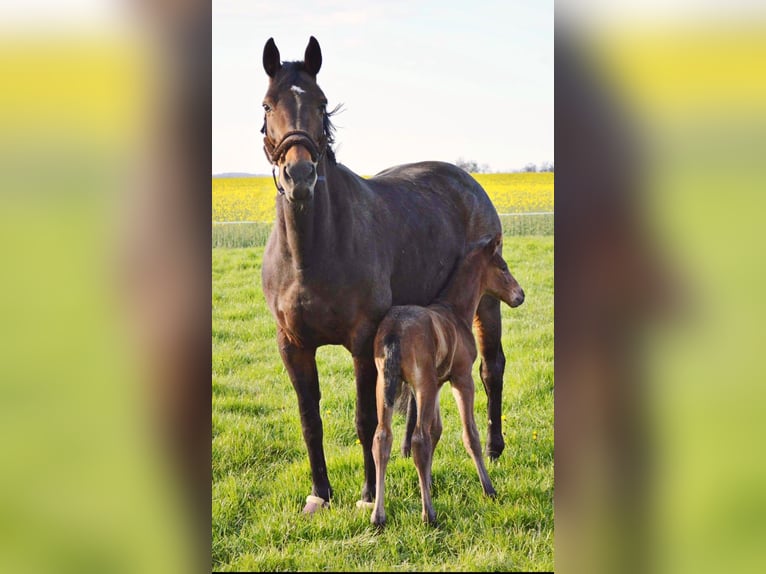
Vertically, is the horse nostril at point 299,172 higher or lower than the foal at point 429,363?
higher

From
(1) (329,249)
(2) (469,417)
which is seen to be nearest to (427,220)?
(1) (329,249)

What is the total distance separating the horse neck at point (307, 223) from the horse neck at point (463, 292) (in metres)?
0.79

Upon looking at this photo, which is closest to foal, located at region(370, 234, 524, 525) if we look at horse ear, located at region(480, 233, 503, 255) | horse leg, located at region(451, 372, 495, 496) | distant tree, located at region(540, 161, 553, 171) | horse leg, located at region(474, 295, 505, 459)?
horse leg, located at region(451, 372, 495, 496)

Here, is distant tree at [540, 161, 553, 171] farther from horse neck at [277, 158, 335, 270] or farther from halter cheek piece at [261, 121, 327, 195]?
halter cheek piece at [261, 121, 327, 195]

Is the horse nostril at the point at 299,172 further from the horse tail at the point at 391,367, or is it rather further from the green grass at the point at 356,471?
the green grass at the point at 356,471

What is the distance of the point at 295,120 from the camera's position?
10.8 ft

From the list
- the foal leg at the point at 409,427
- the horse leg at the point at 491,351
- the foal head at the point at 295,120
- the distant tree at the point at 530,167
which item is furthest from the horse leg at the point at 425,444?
the distant tree at the point at 530,167

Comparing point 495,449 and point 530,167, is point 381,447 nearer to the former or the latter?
point 495,449

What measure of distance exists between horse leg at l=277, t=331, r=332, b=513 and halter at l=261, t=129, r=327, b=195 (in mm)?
946

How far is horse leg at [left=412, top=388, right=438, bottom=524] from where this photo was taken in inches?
145

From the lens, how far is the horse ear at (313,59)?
11.1ft
